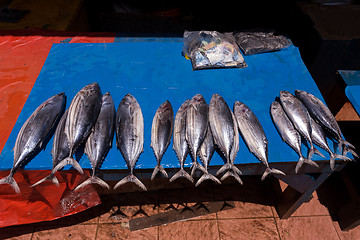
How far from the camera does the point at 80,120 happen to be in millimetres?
2420

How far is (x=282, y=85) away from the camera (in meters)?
3.10

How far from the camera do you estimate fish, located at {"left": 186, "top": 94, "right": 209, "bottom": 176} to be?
7.64 feet

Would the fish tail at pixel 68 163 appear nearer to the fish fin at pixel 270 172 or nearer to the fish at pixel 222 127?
the fish at pixel 222 127

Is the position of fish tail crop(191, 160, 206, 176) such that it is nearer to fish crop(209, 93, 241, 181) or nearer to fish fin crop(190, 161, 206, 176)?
fish fin crop(190, 161, 206, 176)

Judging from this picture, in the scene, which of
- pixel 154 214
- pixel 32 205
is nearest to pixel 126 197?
pixel 154 214

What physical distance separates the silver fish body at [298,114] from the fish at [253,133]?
40cm

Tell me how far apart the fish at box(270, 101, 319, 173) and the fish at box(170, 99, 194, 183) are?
3.47 ft

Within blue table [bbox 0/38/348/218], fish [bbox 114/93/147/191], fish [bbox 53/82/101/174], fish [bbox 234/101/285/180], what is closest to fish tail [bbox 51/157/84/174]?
fish [bbox 53/82/101/174]

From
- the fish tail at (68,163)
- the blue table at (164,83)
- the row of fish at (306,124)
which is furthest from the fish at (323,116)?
the fish tail at (68,163)

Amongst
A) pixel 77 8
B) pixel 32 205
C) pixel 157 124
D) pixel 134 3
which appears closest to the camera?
pixel 157 124

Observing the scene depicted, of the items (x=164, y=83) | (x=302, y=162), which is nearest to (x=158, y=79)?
(x=164, y=83)

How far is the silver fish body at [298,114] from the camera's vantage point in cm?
246

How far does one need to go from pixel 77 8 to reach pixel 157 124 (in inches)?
179

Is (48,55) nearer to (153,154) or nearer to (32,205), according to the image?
(32,205)
